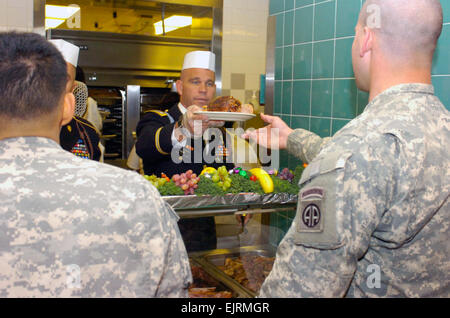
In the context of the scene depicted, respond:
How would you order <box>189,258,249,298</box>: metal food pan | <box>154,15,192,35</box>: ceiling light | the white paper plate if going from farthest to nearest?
<box>154,15,192,35</box>: ceiling light
the white paper plate
<box>189,258,249,298</box>: metal food pan

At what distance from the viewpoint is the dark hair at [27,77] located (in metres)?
1.07

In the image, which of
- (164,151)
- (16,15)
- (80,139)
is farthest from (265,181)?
(16,15)

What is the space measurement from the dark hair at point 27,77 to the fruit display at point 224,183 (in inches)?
45.2

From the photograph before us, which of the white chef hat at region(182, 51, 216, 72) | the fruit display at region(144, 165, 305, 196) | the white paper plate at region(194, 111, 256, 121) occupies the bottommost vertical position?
the fruit display at region(144, 165, 305, 196)

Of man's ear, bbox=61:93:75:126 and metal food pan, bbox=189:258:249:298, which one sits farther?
metal food pan, bbox=189:258:249:298

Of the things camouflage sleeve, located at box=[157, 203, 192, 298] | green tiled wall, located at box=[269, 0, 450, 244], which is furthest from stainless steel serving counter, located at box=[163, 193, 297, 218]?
camouflage sleeve, located at box=[157, 203, 192, 298]

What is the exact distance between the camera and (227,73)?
458 cm

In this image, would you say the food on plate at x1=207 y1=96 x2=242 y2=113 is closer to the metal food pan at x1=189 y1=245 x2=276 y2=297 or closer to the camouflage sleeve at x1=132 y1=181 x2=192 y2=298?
the metal food pan at x1=189 y1=245 x2=276 y2=297

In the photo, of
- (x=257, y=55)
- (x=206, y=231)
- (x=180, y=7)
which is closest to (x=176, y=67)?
(x=180, y=7)

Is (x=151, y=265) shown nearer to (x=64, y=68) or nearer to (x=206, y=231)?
(x=64, y=68)

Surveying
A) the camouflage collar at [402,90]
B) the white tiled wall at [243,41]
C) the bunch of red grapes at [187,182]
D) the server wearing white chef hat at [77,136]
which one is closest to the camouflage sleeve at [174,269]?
the camouflage collar at [402,90]

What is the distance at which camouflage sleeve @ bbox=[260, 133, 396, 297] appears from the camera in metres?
1.14

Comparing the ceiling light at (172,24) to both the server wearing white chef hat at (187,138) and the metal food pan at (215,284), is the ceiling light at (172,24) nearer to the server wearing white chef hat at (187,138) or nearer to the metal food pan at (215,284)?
the server wearing white chef hat at (187,138)
